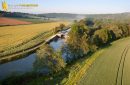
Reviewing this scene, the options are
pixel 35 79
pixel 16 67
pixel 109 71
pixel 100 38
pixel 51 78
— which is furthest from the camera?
pixel 100 38

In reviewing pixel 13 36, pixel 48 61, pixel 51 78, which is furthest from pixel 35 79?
pixel 13 36

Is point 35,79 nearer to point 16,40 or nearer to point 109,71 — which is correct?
point 109,71

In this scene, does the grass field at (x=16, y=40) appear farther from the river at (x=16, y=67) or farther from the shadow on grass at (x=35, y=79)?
the shadow on grass at (x=35, y=79)

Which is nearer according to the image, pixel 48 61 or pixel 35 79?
pixel 35 79

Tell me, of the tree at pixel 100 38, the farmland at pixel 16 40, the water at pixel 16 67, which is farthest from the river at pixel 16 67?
the tree at pixel 100 38

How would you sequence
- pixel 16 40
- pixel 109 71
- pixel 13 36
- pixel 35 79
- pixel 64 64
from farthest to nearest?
pixel 13 36, pixel 16 40, pixel 64 64, pixel 109 71, pixel 35 79

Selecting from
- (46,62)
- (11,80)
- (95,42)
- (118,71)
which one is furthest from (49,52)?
(95,42)

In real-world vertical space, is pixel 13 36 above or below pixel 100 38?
below

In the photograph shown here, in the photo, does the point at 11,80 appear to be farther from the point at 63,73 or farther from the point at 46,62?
the point at 63,73
